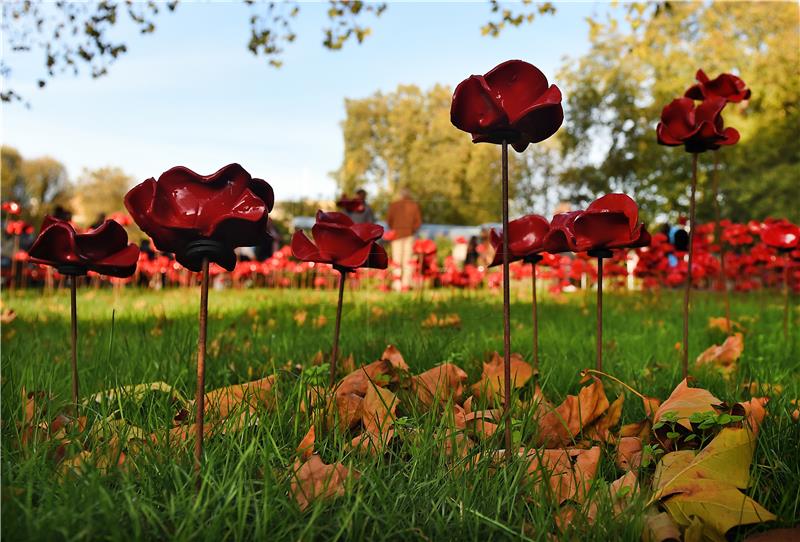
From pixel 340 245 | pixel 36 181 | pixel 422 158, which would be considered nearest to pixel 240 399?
pixel 340 245

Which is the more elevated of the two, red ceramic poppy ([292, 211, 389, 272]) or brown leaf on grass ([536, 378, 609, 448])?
red ceramic poppy ([292, 211, 389, 272])

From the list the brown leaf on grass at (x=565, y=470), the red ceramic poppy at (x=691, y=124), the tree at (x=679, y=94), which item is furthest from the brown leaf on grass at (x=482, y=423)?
the tree at (x=679, y=94)

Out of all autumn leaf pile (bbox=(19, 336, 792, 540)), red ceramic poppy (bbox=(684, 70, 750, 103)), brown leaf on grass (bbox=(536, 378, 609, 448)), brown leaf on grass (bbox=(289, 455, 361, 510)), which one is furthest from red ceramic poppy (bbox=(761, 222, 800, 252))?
brown leaf on grass (bbox=(289, 455, 361, 510))

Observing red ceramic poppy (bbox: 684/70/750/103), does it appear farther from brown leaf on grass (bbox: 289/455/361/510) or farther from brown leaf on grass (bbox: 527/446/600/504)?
brown leaf on grass (bbox: 289/455/361/510)

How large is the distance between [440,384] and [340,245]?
556mm

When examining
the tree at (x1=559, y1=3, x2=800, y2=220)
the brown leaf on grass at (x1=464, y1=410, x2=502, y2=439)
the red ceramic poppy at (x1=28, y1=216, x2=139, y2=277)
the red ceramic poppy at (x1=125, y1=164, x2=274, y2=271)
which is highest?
the tree at (x1=559, y1=3, x2=800, y2=220)

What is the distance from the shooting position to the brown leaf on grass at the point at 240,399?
1.76m

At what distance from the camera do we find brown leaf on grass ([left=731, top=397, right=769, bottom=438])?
1612 millimetres

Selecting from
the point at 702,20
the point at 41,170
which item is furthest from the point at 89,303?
the point at 41,170

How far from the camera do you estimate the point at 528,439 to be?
1.67 metres

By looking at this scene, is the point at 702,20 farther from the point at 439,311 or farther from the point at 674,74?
the point at 439,311

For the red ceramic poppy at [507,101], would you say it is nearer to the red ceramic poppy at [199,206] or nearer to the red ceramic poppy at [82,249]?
the red ceramic poppy at [199,206]

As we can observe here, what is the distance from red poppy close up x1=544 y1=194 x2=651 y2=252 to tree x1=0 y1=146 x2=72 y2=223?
4639 cm

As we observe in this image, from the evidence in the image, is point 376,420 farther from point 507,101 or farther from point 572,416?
point 507,101
